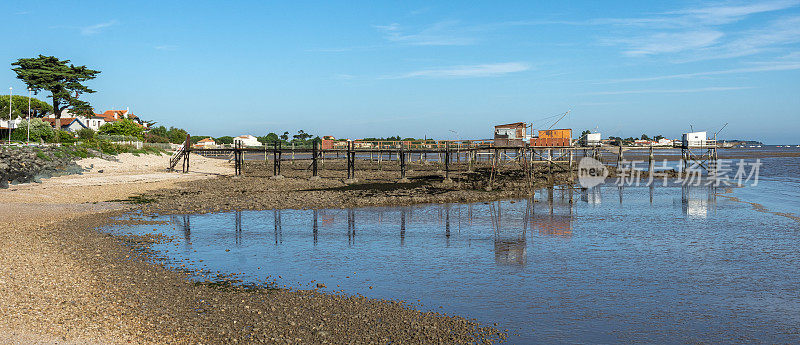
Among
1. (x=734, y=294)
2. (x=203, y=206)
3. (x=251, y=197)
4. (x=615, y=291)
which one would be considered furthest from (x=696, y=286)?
(x=251, y=197)

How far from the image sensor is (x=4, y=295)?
10.2m

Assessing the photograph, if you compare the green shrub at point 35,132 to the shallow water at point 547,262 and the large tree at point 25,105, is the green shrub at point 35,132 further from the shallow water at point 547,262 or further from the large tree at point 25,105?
the shallow water at point 547,262

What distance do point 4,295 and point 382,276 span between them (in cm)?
782

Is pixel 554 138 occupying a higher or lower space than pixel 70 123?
lower

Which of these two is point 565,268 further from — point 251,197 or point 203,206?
point 251,197

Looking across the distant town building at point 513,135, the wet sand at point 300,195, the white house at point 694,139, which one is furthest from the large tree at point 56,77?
the white house at point 694,139

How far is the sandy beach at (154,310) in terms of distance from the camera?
8945 mm

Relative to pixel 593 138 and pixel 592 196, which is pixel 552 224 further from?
pixel 593 138

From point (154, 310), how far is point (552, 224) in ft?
54.2

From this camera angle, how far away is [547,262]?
15.3 metres

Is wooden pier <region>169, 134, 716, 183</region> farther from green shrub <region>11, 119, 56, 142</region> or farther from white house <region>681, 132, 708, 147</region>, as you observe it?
green shrub <region>11, 119, 56, 142</region>

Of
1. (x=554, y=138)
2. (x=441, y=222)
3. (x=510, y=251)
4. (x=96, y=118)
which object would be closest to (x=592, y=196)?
(x=441, y=222)

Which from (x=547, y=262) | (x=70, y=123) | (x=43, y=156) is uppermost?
(x=70, y=123)

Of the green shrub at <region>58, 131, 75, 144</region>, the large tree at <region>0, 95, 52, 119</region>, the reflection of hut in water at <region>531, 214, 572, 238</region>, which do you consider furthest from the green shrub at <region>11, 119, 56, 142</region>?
the reflection of hut in water at <region>531, 214, 572, 238</region>
